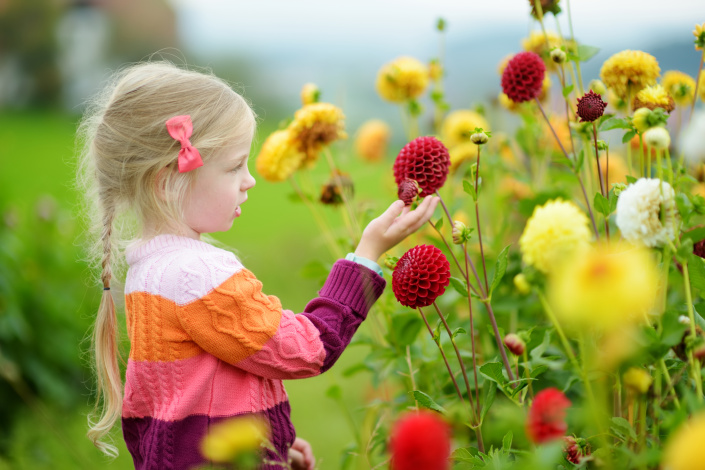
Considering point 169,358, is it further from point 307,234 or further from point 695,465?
point 307,234

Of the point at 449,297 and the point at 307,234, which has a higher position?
the point at 449,297

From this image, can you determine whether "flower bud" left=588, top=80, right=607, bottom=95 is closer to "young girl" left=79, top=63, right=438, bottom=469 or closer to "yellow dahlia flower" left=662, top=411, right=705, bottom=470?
"young girl" left=79, top=63, right=438, bottom=469

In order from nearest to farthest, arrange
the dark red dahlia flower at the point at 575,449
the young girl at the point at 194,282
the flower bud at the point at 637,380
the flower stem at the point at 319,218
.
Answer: the flower bud at the point at 637,380 → the dark red dahlia flower at the point at 575,449 → the young girl at the point at 194,282 → the flower stem at the point at 319,218

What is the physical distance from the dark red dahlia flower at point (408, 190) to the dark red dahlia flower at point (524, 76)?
0.30 m

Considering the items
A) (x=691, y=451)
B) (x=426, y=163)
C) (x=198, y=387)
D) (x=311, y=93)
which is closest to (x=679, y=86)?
Answer: (x=426, y=163)

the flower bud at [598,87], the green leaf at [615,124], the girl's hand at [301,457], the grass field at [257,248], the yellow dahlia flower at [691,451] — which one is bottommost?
the grass field at [257,248]

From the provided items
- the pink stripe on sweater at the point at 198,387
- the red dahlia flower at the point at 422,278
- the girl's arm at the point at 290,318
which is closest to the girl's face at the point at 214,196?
the girl's arm at the point at 290,318

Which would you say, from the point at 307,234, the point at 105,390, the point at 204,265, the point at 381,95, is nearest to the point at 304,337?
the point at 204,265

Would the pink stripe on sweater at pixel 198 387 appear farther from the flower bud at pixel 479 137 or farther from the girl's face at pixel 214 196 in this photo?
the flower bud at pixel 479 137

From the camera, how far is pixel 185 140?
3.41 feet

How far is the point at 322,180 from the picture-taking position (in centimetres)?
150

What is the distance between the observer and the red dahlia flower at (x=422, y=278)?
0.85m

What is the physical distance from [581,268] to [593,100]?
20.7 inches

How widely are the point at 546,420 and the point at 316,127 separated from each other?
0.89 metres
